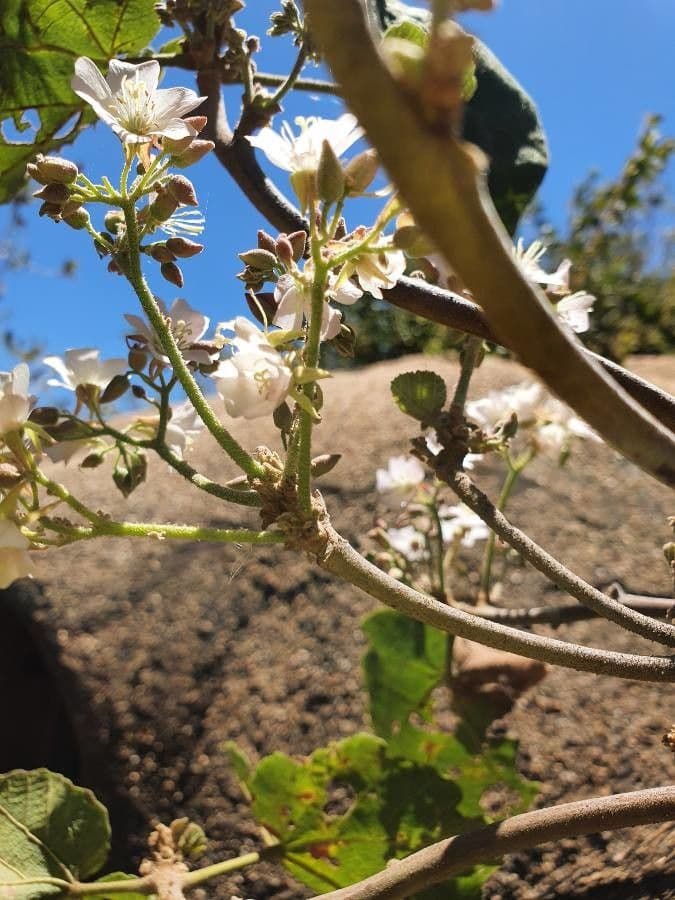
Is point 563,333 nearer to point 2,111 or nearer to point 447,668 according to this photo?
point 2,111

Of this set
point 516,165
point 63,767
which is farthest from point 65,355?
point 63,767

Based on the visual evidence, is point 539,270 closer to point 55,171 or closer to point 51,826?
point 55,171

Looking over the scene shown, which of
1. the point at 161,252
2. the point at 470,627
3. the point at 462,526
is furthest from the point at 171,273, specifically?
the point at 462,526

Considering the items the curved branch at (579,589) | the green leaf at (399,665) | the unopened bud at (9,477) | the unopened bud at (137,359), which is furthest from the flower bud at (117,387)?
the green leaf at (399,665)

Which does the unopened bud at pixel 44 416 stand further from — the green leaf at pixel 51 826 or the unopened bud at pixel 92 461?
the green leaf at pixel 51 826

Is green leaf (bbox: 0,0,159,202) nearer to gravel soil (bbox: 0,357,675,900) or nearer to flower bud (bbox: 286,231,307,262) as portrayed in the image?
flower bud (bbox: 286,231,307,262)

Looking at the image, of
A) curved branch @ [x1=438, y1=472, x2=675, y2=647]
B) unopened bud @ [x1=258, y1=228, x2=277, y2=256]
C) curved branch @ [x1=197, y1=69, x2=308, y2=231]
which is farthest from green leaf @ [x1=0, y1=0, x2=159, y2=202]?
curved branch @ [x1=438, y1=472, x2=675, y2=647]
